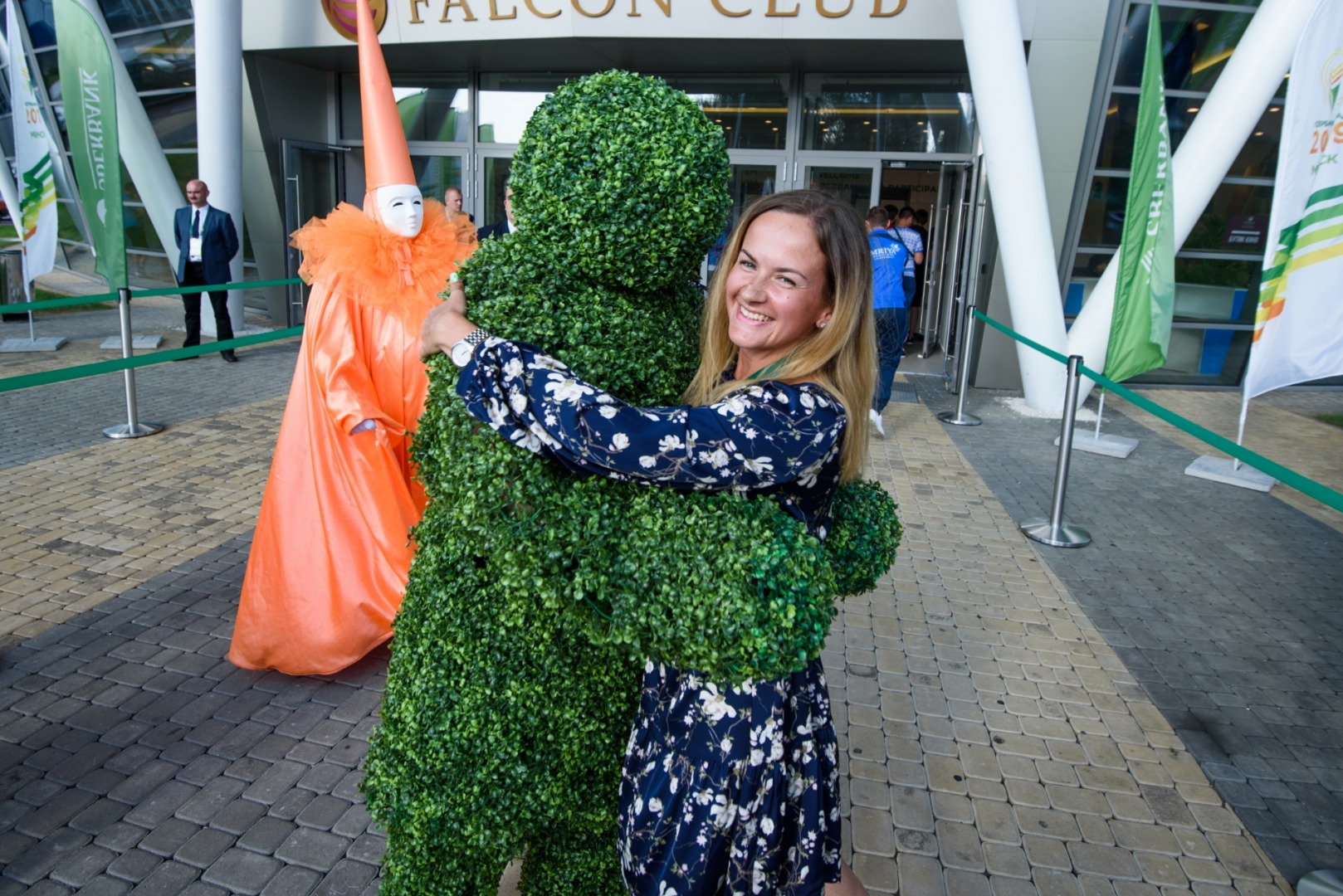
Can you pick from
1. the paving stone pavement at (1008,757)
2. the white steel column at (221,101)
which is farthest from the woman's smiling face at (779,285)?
the white steel column at (221,101)

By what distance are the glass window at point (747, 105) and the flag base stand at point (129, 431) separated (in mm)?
7210

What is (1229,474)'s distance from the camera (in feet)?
22.6

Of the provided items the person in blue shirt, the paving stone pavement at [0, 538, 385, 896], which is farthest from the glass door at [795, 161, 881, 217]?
the paving stone pavement at [0, 538, 385, 896]

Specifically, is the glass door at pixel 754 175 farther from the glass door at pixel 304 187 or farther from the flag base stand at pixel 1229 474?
the flag base stand at pixel 1229 474

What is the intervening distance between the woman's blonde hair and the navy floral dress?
47mm

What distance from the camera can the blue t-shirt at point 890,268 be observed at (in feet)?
24.6

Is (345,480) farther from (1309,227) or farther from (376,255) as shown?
(1309,227)

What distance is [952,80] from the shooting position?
10.6 meters

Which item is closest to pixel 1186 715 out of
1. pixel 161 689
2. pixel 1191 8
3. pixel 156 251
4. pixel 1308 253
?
pixel 1308 253

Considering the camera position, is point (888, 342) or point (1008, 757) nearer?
point (1008, 757)

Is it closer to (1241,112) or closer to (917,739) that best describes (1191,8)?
(1241,112)

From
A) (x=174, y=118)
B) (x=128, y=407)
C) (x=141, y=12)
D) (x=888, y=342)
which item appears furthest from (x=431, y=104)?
(x=888, y=342)

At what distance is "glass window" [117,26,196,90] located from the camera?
1257 centimetres

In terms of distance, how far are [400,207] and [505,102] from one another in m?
9.72
